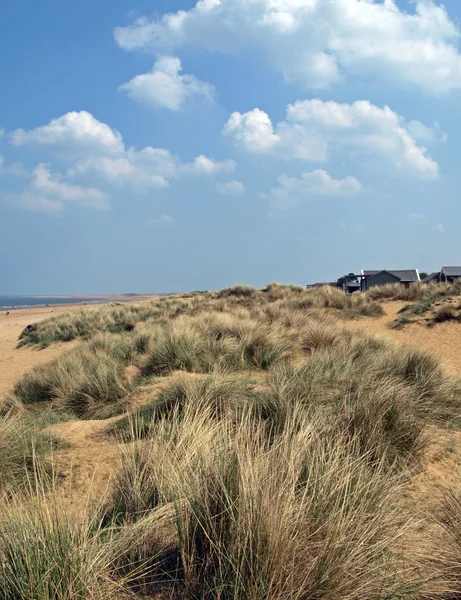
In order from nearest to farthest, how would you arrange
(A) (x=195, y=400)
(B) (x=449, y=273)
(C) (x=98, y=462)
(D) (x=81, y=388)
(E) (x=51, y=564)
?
1. (E) (x=51, y=564)
2. (C) (x=98, y=462)
3. (A) (x=195, y=400)
4. (D) (x=81, y=388)
5. (B) (x=449, y=273)

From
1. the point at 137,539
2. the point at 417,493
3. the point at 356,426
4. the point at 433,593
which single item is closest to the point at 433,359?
the point at 356,426

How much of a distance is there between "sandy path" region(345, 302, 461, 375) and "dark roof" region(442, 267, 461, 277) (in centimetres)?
2028

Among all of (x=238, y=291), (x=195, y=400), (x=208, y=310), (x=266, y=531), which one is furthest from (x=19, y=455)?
(x=238, y=291)

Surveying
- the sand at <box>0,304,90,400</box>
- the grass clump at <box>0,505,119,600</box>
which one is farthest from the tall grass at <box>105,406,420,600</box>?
the sand at <box>0,304,90,400</box>

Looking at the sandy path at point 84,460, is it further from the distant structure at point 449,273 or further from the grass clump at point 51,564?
the distant structure at point 449,273

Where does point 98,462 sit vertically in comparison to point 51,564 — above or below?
below

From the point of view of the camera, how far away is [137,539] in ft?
8.36

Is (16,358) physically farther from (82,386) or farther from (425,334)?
(425,334)

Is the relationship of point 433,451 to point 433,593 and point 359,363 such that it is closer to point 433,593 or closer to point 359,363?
point 433,593

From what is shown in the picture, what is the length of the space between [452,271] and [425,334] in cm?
2481

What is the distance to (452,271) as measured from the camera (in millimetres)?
37562

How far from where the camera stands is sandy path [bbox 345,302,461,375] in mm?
13328

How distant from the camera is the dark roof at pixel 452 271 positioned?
121ft

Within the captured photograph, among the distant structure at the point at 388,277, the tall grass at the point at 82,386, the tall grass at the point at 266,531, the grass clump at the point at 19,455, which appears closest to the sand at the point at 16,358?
the tall grass at the point at 82,386
